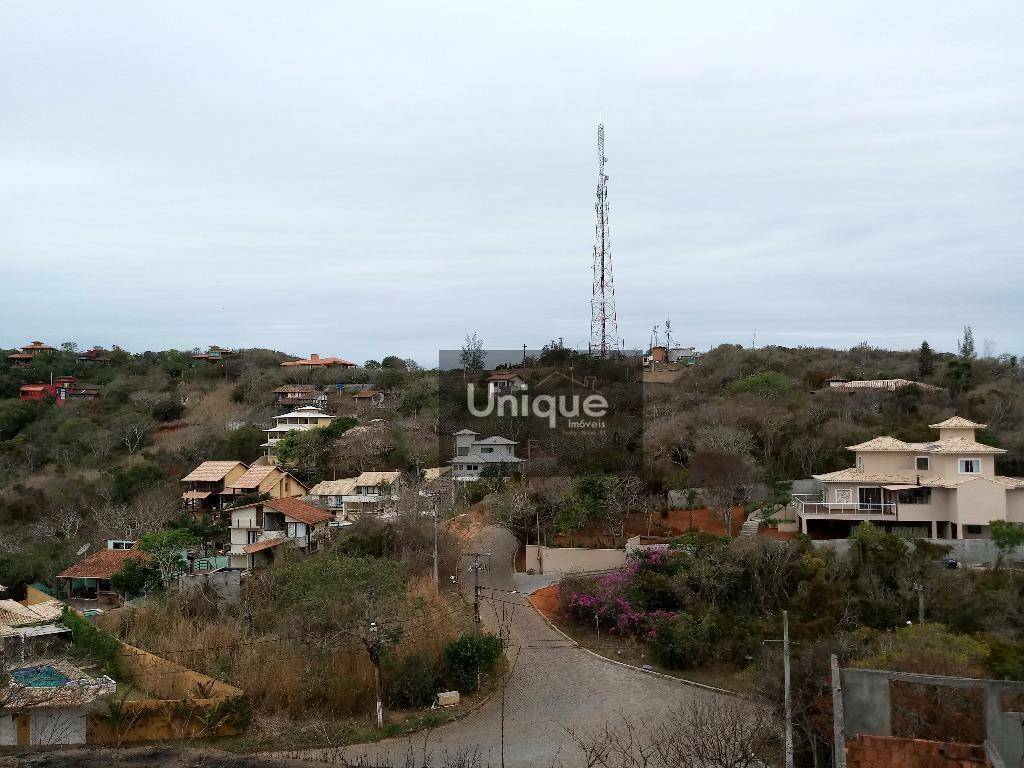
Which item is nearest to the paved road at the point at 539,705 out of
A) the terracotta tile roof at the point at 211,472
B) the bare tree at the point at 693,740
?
the bare tree at the point at 693,740

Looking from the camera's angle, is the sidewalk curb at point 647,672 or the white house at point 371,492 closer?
the sidewalk curb at point 647,672

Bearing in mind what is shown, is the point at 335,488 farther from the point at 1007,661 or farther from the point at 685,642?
the point at 1007,661

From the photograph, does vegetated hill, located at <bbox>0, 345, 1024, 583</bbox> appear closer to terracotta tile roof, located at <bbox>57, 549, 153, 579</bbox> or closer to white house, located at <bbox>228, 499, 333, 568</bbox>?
terracotta tile roof, located at <bbox>57, 549, 153, 579</bbox>

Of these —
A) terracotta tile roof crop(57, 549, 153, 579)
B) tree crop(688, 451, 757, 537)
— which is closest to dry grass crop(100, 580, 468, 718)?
terracotta tile roof crop(57, 549, 153, 579)

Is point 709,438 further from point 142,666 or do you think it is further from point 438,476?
point 142,666

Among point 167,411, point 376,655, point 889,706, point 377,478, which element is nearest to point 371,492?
point 377,478

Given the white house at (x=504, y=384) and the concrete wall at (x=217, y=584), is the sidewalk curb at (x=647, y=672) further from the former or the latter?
the white house at (x=504, y=384)
